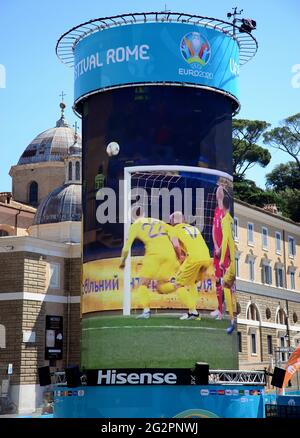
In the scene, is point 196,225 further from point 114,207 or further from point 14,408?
point 14,408

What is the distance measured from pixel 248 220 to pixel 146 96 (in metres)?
33.2

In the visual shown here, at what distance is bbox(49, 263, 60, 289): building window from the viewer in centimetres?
5134

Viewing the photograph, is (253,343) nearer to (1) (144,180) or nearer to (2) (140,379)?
(2) (140,379)

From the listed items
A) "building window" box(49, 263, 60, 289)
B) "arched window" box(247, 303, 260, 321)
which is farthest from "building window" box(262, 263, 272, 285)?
"building window" box(49, 263, 60, 289)

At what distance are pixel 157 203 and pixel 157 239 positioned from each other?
143cm

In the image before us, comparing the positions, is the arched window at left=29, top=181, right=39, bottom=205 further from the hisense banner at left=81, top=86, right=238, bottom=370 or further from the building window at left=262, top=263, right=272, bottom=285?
the hisense banner at left=81, top=86, right=238, bottom=370

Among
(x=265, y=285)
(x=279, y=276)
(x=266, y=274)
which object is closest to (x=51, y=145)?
(x=279, y=276)

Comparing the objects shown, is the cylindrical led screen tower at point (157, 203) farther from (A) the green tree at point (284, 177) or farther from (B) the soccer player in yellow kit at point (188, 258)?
(A) the green tree at point (284, 177)

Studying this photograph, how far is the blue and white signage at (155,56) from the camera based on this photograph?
31109 millimetres

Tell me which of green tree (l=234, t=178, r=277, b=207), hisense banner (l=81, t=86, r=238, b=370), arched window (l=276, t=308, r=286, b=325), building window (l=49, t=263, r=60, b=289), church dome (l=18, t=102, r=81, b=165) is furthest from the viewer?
green tree (l=234, t=178, r=277, b=207)

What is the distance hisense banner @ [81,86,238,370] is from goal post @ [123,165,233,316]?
0.04 meters

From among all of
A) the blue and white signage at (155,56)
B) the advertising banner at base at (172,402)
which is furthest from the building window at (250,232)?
the advertising banner at base at (172,402)

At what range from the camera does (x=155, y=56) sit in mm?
31062

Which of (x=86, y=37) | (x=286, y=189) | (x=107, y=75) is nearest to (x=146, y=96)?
(x=107, y=75)
